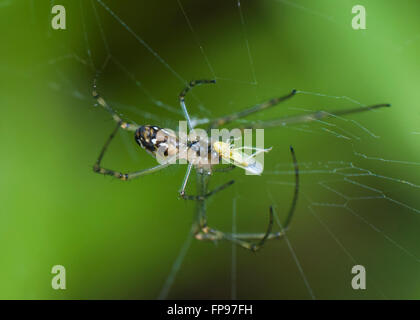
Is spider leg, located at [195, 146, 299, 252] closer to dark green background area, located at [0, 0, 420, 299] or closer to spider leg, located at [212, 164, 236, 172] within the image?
dark green background area, located at [0, 0, 420, 299]

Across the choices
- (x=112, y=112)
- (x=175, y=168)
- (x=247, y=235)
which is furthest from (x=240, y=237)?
(x=112, y=112)

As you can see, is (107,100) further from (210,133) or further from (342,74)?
(342,74)

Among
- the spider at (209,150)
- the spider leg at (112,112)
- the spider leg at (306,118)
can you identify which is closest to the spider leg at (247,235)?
the spider at (209,150)

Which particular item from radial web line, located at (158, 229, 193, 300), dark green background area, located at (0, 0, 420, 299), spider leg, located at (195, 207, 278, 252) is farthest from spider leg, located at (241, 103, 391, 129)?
radial web line, located at (158, 229, 193, 300)

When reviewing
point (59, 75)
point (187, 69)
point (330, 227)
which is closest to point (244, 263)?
point (330, 227)

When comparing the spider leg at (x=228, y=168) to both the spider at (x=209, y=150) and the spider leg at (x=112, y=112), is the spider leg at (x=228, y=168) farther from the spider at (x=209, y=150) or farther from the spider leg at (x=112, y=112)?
the spider leg at (x=112, y=112)
